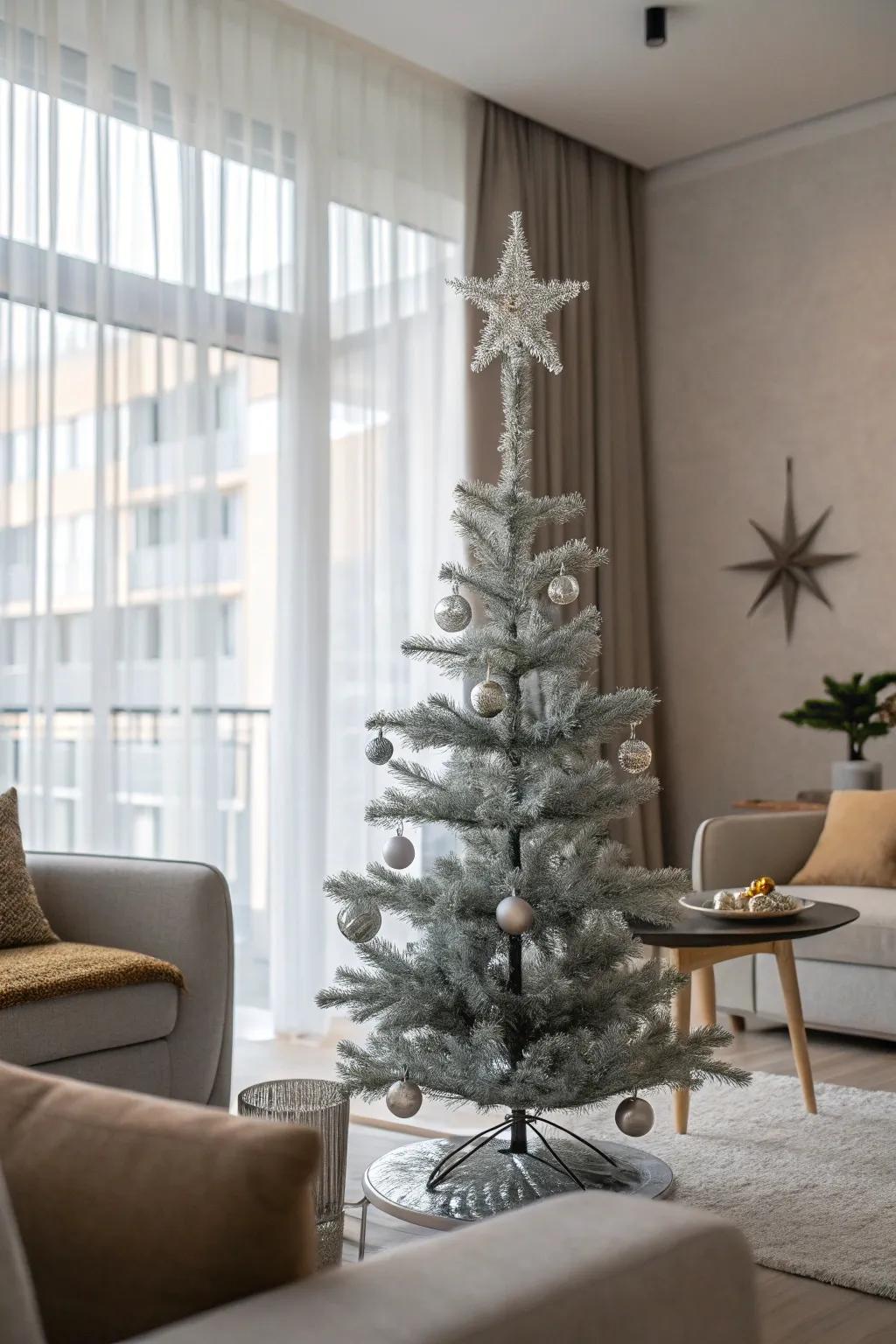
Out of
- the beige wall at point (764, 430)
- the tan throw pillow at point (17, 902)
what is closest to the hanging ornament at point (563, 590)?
the tan throw pillow at point (17, 902)

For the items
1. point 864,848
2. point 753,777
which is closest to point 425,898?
point 864,848

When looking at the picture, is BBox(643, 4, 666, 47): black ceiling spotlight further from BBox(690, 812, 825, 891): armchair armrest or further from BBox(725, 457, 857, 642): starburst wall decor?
BBox(690, 812, 825, 891): armchair armrest

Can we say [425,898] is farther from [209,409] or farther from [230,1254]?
[209,409]

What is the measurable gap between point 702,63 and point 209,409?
86.4 inches

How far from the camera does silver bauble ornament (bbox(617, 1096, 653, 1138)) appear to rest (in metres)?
2.33

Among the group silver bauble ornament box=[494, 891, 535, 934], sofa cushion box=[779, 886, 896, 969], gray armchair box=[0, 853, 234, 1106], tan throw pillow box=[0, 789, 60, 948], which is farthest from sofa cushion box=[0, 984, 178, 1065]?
sofa cushion box=[779, 886, 896, 969]

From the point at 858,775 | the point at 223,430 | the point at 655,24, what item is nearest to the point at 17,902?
the point at 223,430

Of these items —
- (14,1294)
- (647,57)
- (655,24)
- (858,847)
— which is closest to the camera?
(14,1294)

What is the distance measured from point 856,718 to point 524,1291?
405 cm

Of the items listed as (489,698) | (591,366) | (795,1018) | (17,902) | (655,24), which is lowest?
(795,1018)

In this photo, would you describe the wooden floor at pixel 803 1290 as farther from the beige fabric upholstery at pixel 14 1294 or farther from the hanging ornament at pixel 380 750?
the hanging ornament at pixel 380 750

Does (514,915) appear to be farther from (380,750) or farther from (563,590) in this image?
(563,590)

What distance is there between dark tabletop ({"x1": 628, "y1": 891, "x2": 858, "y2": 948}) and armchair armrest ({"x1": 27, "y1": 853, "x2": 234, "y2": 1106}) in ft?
2.73

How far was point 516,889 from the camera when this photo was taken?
2.39 m
